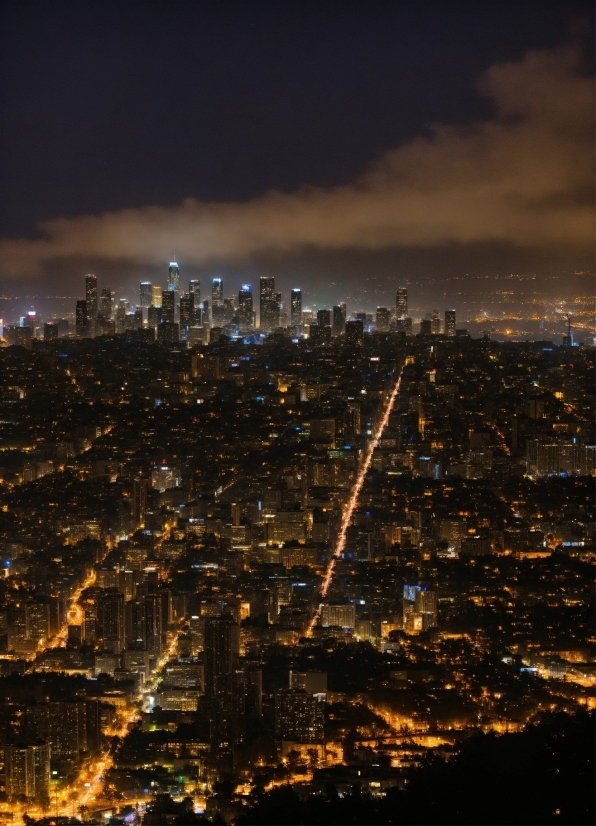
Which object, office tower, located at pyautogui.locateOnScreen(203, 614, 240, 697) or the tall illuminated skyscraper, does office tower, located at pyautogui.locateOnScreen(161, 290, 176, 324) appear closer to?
the tall illuminated skyscraper

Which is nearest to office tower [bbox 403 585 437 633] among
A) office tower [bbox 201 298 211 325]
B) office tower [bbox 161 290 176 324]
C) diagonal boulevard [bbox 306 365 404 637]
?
diagonal boulevard [bbox 306 365 404 637]

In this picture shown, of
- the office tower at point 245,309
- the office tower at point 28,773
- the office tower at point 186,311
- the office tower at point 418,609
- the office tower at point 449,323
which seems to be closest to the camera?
the office tower at point 28,773

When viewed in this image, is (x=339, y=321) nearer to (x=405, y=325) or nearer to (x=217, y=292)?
(x=405, y=325)

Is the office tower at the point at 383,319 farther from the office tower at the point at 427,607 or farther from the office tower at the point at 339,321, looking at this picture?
the office tower at the point at 427,607

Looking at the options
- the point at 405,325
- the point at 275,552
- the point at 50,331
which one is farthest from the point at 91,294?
the point at 275,552

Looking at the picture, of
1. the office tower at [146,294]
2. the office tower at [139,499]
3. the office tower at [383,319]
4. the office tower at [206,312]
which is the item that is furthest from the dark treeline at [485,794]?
the office tower at [206,312]

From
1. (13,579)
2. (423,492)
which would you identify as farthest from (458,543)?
(13,579)
